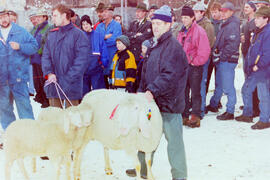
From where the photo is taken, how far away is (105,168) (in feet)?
12.6

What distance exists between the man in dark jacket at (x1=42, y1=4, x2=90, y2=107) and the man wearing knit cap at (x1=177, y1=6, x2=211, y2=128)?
2308mm

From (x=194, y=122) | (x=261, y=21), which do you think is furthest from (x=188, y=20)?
(x=194, y=122)

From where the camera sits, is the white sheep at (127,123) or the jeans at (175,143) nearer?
the white sheep at (127,123)

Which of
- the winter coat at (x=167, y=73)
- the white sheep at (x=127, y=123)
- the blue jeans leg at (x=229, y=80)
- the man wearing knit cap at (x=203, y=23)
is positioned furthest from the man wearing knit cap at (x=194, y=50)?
the white sheep at (x=127, y=123)

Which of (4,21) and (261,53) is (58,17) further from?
(261,53)

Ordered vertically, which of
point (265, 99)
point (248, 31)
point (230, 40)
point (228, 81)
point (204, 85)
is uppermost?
point (248, 31)

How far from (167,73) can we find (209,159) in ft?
6.09

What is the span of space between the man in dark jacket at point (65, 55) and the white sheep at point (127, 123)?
1.87ft

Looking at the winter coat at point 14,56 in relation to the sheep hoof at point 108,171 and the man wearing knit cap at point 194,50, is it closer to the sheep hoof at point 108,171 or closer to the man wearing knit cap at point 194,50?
the sheep hoof at point 108,171

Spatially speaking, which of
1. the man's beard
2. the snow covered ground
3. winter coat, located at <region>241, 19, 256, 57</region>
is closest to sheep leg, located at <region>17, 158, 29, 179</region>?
the snow covered ground

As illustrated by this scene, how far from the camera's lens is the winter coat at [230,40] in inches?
236

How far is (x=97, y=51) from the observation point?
18.9 ft

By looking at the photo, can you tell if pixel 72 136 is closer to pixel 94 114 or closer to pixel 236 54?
pixel 94 114

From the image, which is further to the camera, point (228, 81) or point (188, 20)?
point (228, 81)
